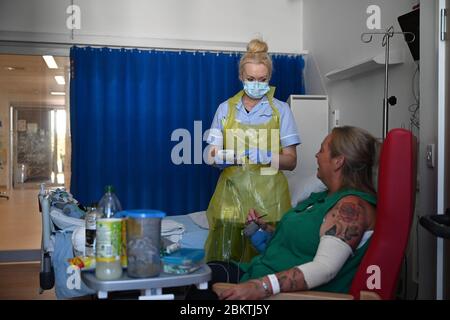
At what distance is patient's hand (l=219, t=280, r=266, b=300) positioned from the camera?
1336 mm

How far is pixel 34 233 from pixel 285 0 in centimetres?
330

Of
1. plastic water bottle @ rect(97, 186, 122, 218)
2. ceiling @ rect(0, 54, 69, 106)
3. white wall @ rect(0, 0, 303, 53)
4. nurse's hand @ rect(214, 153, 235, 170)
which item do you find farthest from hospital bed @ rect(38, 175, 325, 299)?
ceiling @ rect(0, 54, 69, 106)

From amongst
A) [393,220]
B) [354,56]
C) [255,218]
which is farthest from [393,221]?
[354,56]

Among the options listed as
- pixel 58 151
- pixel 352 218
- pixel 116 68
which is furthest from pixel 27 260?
pixel 352 218

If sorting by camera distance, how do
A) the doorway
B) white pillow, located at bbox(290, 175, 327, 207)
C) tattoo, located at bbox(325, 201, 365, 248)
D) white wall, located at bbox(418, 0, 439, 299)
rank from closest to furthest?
tattoo, located at bbox(325, 201, 365, 248) < white wall, located at bbox(418, 0, 439, 299) < white pillow, located at bbox(290, 175, 327, 207) < the doorway

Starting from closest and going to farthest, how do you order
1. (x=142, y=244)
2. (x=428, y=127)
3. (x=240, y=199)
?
(x=142, y=244), (x=428, y=127), (x=240, y=199)

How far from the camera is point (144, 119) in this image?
3.93 meters

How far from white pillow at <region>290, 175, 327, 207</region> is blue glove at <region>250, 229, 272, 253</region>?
616mm

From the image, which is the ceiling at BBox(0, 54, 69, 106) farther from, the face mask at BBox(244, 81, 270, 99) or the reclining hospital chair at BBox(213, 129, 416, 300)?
the reclining hospital chair at BBox(213, 129, 416, 300)

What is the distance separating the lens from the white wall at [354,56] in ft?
8.72

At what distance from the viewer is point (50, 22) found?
394 centimetres

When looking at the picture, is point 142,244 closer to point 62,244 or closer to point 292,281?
point 292,281

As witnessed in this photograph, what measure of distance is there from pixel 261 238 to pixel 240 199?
0.27 meters

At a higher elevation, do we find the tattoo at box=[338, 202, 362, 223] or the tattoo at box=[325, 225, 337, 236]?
the tattoo at box=[338, 202, 362, 223]
